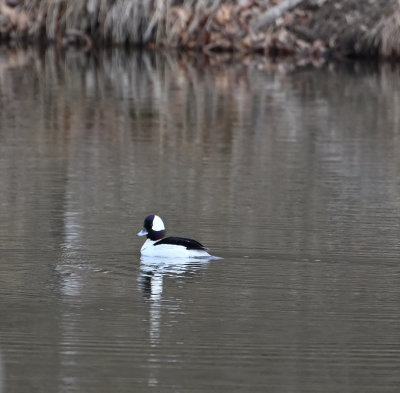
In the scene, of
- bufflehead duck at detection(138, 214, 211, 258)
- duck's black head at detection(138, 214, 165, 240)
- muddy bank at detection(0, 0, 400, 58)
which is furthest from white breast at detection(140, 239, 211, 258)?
muddy bank at detection(0, 0, 400, 58)

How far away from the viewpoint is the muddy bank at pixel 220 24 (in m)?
32.1

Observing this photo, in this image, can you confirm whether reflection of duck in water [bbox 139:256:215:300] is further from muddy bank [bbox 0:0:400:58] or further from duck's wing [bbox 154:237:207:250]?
muddy bank [bbox 0:0:400:58]

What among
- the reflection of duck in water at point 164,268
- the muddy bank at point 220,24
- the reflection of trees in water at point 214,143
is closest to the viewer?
the reflection of duck in water at point 164,268

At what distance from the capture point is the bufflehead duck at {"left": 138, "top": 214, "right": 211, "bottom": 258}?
1066 centimetres

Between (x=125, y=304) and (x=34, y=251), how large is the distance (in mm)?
1854

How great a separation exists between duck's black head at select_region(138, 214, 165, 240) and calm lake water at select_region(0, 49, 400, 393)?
19 centimetres

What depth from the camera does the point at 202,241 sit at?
1158 centimetres

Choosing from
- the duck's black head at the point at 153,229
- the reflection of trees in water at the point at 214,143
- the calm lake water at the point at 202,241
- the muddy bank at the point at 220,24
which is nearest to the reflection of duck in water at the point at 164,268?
the calm lake water at the point at 202,241

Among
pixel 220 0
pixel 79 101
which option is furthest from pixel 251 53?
pixel 79 101

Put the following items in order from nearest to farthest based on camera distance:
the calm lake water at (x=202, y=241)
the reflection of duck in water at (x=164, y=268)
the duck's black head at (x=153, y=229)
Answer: the calm lake water at (x=202, y=241)
the reflection of duck in water at (x=164, y=268)
the duck's black head at (x=153, y=229)

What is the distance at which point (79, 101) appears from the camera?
73.8 feet

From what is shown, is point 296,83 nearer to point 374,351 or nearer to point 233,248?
point 233,248

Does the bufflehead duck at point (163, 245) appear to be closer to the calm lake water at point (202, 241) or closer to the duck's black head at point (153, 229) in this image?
the duck's black head at point (153, 229)

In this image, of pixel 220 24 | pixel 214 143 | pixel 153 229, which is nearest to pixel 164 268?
pixel 153 229
